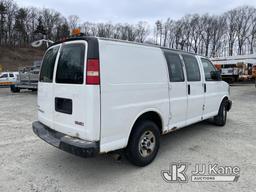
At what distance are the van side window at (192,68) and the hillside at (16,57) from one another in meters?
44.4

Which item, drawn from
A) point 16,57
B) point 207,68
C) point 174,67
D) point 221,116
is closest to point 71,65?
point 174,67

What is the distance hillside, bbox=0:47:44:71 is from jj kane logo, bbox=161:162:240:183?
45282 mm

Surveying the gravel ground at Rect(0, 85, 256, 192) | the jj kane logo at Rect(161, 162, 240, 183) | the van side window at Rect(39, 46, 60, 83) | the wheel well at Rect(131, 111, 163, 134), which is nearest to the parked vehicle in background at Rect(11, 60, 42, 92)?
the gravel ground at Rect(0, 85, 256, 192)

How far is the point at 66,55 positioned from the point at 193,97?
9.25ft

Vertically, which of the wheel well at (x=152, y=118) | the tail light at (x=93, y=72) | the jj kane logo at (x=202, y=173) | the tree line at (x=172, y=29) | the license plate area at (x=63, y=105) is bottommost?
the jj kane logo at (x=202, y=173)

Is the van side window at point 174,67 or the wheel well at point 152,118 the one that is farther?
the van side window at point 174,67

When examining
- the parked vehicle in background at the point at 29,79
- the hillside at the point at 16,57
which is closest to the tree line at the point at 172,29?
the hillside at the point at 16,57

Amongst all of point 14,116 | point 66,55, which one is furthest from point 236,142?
point 14,116

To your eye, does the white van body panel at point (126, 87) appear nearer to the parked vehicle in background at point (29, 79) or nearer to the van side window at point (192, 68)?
the van side window at point (192, 68)

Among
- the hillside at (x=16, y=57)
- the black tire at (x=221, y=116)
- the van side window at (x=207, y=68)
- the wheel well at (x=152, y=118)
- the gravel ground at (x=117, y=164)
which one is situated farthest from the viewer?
the hillside at (x=16, y=57)

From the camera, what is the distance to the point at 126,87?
3.04 m

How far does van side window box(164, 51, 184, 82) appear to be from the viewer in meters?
3.88

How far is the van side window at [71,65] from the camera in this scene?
2855 millimetres

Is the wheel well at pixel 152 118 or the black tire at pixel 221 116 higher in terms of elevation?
the wheel well at pixel 152 118
